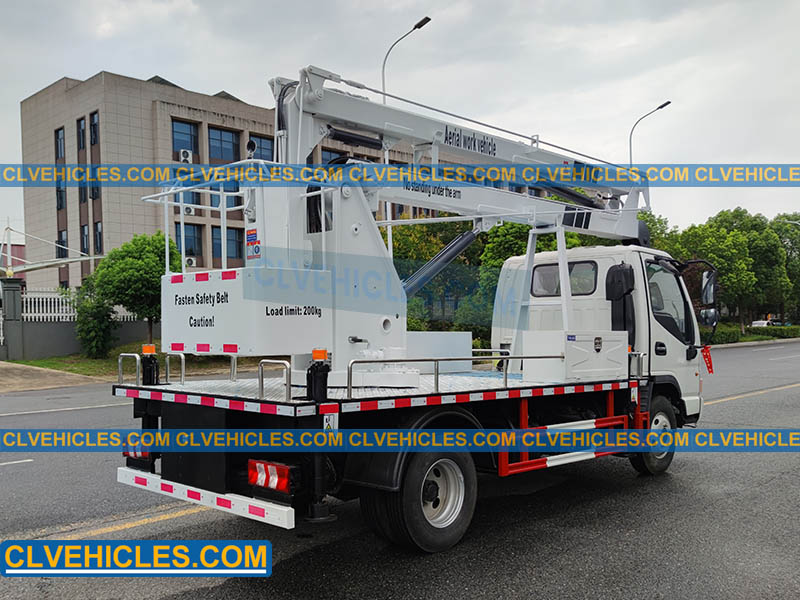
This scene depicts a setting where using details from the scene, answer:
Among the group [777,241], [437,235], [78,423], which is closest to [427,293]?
[437,235]

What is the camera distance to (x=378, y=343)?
594 cm

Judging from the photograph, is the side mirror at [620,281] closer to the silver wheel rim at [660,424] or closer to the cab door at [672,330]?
the cab door at [672,330]

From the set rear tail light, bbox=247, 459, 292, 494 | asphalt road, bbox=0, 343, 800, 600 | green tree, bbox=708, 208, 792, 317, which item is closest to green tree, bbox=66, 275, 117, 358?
asphalt road, bbox=0, 343, 800, 600

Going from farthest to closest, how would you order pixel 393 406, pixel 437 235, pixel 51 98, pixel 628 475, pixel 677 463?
pixel 51 98 → pixel 437 235 → pixel 677 463 → pixel 628 475 → pixel 393 406

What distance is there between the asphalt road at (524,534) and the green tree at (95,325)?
1801 cm

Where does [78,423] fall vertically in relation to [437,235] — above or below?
below

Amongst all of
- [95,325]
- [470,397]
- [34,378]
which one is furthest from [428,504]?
[95,325]

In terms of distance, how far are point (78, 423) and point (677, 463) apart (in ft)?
29.8

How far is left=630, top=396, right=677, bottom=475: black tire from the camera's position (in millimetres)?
7565

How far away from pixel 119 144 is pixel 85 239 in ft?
19.6

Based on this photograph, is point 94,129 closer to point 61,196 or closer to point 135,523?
point 61,196

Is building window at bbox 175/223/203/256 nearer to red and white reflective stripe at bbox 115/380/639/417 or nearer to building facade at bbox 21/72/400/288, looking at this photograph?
building facade at bbox 21/72/400/288

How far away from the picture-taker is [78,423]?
11.6 metres

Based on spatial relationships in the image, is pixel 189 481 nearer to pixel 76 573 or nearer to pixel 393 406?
pixel 76 573
